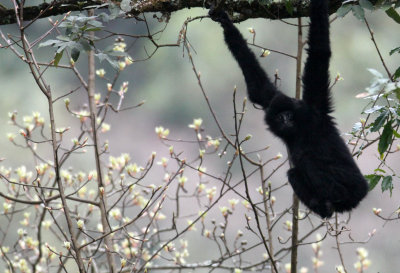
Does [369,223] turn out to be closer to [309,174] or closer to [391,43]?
[391,43]

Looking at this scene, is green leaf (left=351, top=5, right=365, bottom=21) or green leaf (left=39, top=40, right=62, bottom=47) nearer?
green leaf (left=351, top=5, right=365, bottom=21)

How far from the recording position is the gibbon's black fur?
4.17m

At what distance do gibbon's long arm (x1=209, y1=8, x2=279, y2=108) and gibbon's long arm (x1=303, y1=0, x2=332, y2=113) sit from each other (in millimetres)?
475

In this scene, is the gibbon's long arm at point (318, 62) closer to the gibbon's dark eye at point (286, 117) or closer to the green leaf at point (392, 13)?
the gibbon's dark eye at point (286, 117)

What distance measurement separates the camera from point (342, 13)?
324cm

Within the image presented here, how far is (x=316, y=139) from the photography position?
438 cm

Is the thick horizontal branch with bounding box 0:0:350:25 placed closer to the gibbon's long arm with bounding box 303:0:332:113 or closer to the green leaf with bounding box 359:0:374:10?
the gibbon's long arm with bounding box 303:0:332:113

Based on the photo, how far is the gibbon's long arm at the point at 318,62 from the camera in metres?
3.88

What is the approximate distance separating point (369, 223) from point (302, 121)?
14.1 metres

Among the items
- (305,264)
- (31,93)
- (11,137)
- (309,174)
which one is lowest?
(309,174)

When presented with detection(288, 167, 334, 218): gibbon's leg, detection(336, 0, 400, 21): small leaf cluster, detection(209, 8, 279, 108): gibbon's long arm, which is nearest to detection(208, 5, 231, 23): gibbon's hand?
detection(209, 8, 279, 108): gibbon's long arm

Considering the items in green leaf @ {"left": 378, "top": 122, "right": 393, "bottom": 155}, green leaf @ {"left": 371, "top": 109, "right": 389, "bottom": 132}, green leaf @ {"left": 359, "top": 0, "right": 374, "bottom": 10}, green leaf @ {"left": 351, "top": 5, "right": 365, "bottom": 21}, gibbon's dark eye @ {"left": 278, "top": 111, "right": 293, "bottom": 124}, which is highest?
gibbon's dark eye @ {"left": 278, "top": 111, "right": 293, "bottom": 124}

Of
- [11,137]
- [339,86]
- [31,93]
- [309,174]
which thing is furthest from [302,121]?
[339,86]

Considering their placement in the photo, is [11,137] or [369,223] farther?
[369,223]
